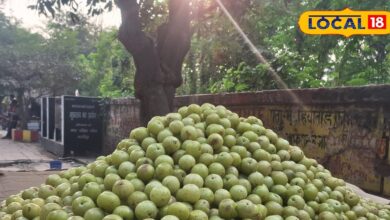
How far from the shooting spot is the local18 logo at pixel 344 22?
8781mm

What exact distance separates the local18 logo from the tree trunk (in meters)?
2.65

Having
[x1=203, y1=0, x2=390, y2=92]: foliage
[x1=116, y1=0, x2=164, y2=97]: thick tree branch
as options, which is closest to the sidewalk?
[x1=116, y1=0, x2=164, y2=97]: thick tree branch

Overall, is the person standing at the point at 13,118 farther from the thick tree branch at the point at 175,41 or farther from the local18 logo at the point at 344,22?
the local18 logo at the point at 344,22

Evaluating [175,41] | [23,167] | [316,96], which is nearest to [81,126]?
[23,167]

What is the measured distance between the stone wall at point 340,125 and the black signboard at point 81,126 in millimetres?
8822

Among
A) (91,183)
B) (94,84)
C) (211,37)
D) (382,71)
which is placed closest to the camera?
(91,183)

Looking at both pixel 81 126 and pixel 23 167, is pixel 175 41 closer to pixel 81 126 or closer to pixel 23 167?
pixel 23 167

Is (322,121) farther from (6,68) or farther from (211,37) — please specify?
(6,68)

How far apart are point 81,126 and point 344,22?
10.1 meters

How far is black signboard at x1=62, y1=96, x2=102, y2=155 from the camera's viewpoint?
15.4 m

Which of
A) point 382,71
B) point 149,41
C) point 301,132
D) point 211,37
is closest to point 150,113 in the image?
A: point 149,41

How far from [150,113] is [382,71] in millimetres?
8017

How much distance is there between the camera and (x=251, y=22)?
13.2 m

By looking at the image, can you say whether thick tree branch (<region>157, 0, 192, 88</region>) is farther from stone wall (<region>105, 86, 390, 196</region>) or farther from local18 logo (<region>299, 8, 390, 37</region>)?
local18 logo (<region>299, 8, 390, 37</region>)
